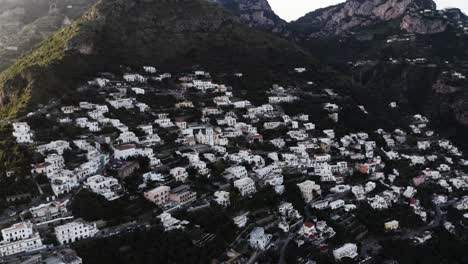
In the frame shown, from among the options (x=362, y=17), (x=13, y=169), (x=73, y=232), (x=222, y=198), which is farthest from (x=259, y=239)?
(x=362, y=17)

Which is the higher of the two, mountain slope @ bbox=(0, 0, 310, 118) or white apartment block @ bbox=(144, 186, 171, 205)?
mountain slope @ bbox=(0, 0, 310, 118)

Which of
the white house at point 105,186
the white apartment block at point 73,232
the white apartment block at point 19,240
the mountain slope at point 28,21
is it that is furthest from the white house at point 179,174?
the mountain slope at point 28,21

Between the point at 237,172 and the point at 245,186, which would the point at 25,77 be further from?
the point at 245,186

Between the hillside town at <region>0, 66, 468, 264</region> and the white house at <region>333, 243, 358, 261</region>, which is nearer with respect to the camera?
the hillside town at <region>0, 66, 468, 264</region>

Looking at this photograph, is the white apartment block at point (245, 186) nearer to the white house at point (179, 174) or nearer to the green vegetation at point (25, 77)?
the white house at point (179, 174)

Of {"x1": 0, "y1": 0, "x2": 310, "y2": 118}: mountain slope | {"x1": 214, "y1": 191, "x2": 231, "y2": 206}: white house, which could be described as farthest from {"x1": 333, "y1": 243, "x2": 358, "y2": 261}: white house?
{"x1": 0, "y1": 0, "x2": 310, "y2": 118}: mountain slope

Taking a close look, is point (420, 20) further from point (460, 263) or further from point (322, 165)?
point (460, 263)

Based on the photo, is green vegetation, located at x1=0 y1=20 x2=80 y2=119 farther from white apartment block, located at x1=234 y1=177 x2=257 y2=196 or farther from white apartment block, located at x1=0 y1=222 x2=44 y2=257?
white apartment block, located at x1=234 y1=177 x2=257 y2=196
